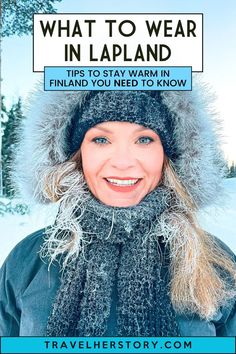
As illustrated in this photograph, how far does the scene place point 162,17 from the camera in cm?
105

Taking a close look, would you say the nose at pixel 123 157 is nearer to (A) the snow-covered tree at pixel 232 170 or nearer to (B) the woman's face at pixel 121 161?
(B) the woman's face at pixel 121 161

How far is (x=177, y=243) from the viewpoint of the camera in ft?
3.19

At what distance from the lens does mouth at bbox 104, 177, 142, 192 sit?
96 cm

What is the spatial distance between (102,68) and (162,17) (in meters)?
0.20

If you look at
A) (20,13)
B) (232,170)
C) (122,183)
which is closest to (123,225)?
(122,183)

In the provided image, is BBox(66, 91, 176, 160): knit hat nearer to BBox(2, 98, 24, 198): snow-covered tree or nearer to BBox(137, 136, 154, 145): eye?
BBox(137, 136, 154, 145): eye

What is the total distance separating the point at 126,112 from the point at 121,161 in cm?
11

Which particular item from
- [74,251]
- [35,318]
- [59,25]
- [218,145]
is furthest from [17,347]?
[59,25]

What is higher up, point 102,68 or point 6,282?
point 102,68

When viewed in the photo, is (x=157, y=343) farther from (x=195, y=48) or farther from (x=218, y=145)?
(x=195, y=48)

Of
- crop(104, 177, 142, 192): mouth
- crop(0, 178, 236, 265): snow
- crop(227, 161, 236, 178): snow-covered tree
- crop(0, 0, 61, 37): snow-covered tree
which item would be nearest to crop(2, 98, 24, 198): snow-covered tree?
crop(0, 178, 236, 265): snow

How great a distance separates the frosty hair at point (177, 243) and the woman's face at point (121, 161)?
40 millimetres

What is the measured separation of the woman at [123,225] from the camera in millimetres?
929

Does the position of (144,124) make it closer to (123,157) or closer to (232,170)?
(123,157)
